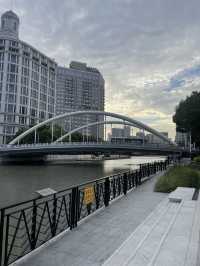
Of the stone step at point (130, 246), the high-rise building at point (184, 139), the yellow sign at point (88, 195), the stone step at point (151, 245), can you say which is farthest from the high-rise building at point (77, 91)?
the stone step at point (130, 246)

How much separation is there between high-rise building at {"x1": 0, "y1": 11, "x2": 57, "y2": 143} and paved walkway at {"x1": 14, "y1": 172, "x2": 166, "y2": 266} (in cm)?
8693

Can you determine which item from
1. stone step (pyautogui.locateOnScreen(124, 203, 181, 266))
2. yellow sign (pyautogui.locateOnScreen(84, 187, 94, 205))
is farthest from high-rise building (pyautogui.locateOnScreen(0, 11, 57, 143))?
stone step (pyautogui.locateOnScreen(124, 203, 181, 266))

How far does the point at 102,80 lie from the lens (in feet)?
504

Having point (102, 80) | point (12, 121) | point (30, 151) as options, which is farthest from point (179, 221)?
point (102, 80)

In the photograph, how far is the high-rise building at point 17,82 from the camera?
89938mm

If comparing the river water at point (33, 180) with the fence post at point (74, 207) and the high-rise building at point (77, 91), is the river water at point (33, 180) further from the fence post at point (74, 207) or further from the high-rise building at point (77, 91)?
the high-rise building at point (77, 91)

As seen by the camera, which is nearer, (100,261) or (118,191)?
(100,261)

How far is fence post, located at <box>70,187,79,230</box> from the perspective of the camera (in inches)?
237

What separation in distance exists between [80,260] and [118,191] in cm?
613

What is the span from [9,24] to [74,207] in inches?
4103

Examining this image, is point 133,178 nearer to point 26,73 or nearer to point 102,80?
point 26,73

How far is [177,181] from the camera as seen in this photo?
12375 mm

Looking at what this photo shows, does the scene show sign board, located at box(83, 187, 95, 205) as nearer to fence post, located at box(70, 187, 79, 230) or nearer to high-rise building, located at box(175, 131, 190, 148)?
fence post, located at box(70, 187, 79, 230)

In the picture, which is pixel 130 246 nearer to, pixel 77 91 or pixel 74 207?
pixel 74 207
